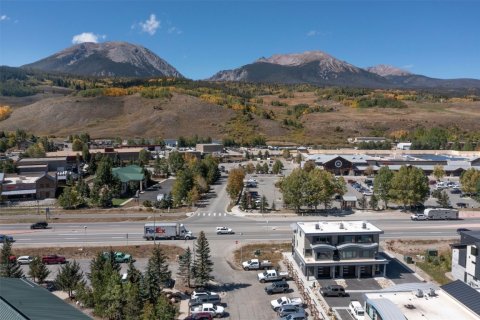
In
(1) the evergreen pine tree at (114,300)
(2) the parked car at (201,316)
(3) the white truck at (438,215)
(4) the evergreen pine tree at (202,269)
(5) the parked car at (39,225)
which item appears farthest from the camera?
(3) the white truck at (438,215)

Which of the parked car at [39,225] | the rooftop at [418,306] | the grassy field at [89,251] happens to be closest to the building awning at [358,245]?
the rooftop at [418,306]

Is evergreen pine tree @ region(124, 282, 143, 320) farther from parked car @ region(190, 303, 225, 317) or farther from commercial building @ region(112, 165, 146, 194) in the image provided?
commercial building @ region(112, 165, 146, 194)

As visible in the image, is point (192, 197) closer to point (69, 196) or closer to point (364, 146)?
point (69, 196)

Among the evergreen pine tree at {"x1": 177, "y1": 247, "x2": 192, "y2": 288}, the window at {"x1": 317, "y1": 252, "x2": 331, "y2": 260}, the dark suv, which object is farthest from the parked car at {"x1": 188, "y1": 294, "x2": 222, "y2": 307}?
the window at {"x1": 317, "y1": 252, "x2": 331, "y2": 260}

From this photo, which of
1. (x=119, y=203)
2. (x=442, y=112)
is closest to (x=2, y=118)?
(x=119, y=203)

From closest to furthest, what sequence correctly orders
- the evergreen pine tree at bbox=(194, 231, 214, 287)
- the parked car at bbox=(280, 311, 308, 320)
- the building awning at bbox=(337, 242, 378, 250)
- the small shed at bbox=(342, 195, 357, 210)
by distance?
the parked car at bbox=(280, 311, 308, 320), the evergreen pine tree at bbox=(194, 231, 214, 287), the building awning at bbox=(337, 242, 378, 250), the small shed at bbox=(342, 195, 357, 210)

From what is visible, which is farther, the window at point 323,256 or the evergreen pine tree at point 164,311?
the window at point 323,256

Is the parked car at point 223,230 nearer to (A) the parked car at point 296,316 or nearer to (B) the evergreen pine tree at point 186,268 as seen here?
(B) the evergreen pine tree at point 186,268

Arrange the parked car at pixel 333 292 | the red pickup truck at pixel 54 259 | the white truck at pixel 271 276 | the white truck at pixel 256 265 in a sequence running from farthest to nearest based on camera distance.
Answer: the red pickup truck at pixel 54 259 < the white truck at pixel 256 265 < the white truck at pixel 271 276 < the parked car at pixel 333 292
